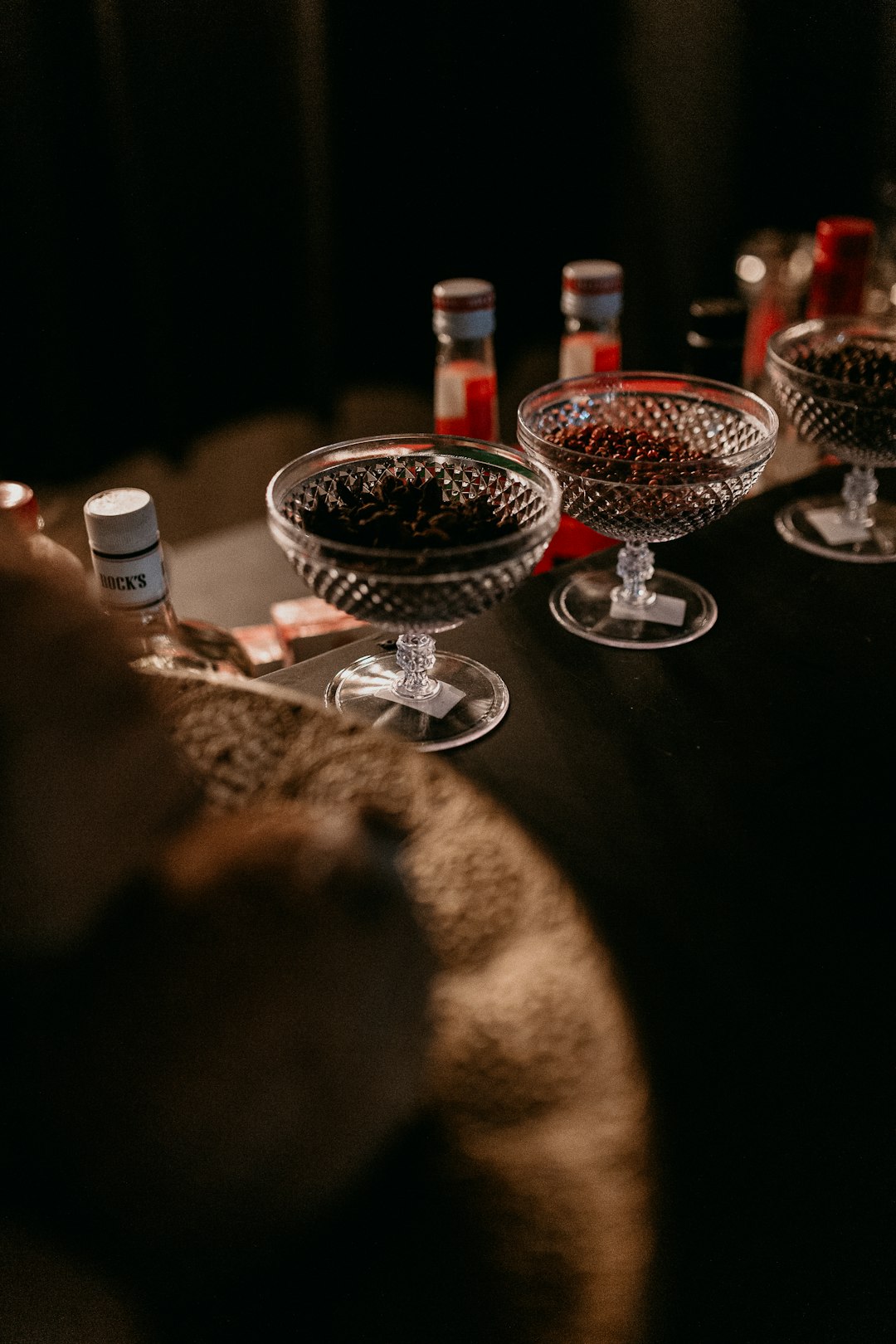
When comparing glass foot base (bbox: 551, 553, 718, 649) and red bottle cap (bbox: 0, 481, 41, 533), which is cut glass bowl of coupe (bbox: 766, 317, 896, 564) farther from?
red bottle cap (bbox: 0, 481, 41, 533)

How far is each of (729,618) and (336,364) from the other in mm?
1146

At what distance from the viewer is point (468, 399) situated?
A: 0.85m

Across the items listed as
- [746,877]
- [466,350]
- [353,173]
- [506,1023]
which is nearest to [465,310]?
[466,350]

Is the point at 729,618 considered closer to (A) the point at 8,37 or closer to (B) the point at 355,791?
(B) the point at 355,791

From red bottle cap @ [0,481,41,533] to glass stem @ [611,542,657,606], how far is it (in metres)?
0.40

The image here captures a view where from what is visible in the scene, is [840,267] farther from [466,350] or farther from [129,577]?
[129,577]

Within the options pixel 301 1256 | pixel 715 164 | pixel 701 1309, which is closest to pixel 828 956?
pixel 701 1309

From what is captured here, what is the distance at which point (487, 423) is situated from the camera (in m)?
0.85

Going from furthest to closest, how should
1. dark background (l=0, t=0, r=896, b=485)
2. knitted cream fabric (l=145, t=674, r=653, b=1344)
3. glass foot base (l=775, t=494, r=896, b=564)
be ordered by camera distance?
1. dark background (l=0, t=0, r=896, b=485)
2. glass foot base (l=775, t=494, r=896, b=564)
3. knitted cream fabric (l=145, t=674, r=653, b=1344)

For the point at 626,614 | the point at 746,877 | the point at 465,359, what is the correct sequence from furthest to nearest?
the point at 465,359
the point at 626,614
the point at 746,877

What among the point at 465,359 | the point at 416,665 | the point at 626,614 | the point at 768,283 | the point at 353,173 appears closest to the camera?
the point at 416,665

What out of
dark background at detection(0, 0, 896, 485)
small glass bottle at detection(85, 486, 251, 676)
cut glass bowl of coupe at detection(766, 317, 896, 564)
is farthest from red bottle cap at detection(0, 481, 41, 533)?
dark background at detection(0, 0, 896, 485)

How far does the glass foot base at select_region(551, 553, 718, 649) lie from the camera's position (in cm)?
74

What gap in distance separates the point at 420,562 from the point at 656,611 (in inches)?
10.7
